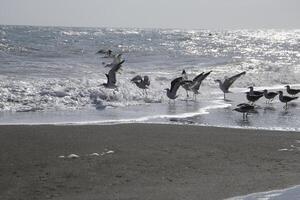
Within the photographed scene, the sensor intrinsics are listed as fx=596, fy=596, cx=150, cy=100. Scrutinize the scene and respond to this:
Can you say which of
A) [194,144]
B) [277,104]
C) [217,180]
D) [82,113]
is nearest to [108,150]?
[194,144]

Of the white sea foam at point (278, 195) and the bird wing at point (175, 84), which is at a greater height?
the bird wing at point (175, 84)

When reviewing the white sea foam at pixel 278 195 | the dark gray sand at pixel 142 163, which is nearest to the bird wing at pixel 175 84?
the dark gray sand at pixel 142 163

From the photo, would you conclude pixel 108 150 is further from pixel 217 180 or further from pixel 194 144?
pixel 217 180

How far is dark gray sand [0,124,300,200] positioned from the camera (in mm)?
7004

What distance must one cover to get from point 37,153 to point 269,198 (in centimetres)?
407

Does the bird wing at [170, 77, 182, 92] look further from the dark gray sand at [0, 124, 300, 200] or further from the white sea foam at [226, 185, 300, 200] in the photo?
the white sea foam at [226, 185, 300, 200]

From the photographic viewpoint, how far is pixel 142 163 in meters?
8.42

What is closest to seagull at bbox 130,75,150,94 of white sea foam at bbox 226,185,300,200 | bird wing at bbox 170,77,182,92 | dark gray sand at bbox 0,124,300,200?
bird wing at bbox 170,77,182,92

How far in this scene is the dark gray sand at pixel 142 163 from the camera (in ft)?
23.0

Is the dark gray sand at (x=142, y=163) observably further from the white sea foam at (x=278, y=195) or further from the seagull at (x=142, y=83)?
the seagull at (x=142, y=83)

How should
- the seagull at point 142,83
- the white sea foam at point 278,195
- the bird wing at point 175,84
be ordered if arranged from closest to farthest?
1. the white sea foam at point 278,195
2. the bird wing at point 175,84
3. the seagull at point 142,83

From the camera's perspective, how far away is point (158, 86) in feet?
71.2

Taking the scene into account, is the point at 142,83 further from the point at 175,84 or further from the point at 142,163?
the point at 142,163

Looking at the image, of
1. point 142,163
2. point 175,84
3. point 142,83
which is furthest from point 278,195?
point 142,83
